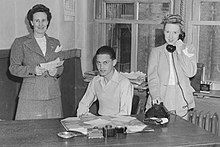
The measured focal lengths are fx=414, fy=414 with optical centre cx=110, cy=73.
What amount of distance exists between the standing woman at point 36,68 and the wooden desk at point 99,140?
1.90 feet

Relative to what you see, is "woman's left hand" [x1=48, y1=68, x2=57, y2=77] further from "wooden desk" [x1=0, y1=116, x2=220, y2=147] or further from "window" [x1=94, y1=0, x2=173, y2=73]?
"window" [x1=94, y1=0, x2=173, y2=73]

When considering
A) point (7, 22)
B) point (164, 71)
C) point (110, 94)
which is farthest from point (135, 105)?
point (7, 22)

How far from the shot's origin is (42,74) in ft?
10.4

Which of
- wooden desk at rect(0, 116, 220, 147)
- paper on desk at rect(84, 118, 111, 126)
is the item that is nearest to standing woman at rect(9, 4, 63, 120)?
wooden desk at rect(0, 116, 220, 147)

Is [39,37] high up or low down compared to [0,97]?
up

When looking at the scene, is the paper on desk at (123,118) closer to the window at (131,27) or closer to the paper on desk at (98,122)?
the paper on desk at (98,122)

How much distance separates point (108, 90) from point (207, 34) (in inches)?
64.4

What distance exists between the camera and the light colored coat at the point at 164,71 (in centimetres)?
328

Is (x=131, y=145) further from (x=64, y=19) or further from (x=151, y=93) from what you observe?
(x=64, y=19)

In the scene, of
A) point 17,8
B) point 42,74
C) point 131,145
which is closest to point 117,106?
point 42,74

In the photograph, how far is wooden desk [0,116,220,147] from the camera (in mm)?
2234

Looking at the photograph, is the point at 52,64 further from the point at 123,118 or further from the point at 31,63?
the point at 123,118

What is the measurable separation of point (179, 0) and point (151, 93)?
4.48 feet

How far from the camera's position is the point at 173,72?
335cm
